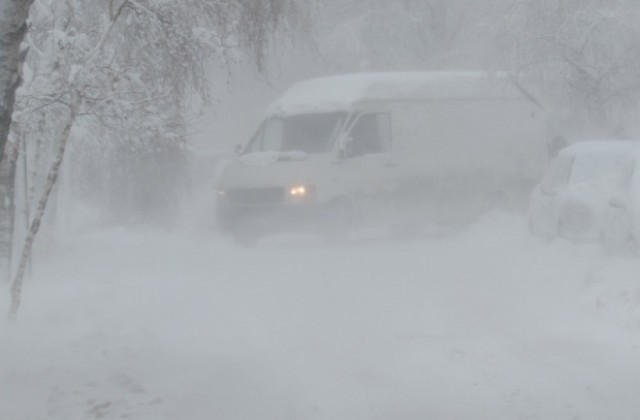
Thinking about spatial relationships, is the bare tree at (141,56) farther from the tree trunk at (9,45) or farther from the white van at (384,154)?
the white van at (384,154)

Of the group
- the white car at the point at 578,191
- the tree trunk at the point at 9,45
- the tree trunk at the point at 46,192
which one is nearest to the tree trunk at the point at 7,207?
→ the tree trunk at the point at 46,192

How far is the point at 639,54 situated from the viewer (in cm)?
1859

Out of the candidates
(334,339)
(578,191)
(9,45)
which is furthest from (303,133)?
(9,45)

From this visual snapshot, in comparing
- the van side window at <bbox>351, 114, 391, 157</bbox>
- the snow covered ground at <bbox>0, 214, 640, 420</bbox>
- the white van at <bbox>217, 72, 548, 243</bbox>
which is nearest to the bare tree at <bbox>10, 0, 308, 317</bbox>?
the snow covered ground at <bbox>0, 214, 640, 420</bbox>

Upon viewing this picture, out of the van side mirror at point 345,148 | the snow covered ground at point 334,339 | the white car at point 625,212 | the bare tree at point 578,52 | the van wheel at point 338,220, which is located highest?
the bare tree at point 578,52

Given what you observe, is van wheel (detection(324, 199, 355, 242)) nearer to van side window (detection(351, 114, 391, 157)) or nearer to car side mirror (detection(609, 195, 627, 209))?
van side window (detection(351, 114, 391, 157))

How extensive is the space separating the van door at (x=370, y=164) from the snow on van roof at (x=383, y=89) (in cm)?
39

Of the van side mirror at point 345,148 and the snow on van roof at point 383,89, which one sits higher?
the snow on van roof at point 383,89

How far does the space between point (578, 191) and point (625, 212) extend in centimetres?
182

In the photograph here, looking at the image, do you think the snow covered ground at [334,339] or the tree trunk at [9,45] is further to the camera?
the snow covered ground at [334,339]

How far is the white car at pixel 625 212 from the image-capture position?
442 inches

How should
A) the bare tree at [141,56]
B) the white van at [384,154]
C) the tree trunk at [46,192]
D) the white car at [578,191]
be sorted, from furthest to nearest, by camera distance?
1. the white van at [384,154]
2. the white car at [578,191]
3. the bare tree at [141,56]
4. the tree trunk at [46,192]

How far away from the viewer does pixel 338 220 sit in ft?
58.8

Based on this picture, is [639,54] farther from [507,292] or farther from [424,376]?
[424,376]
